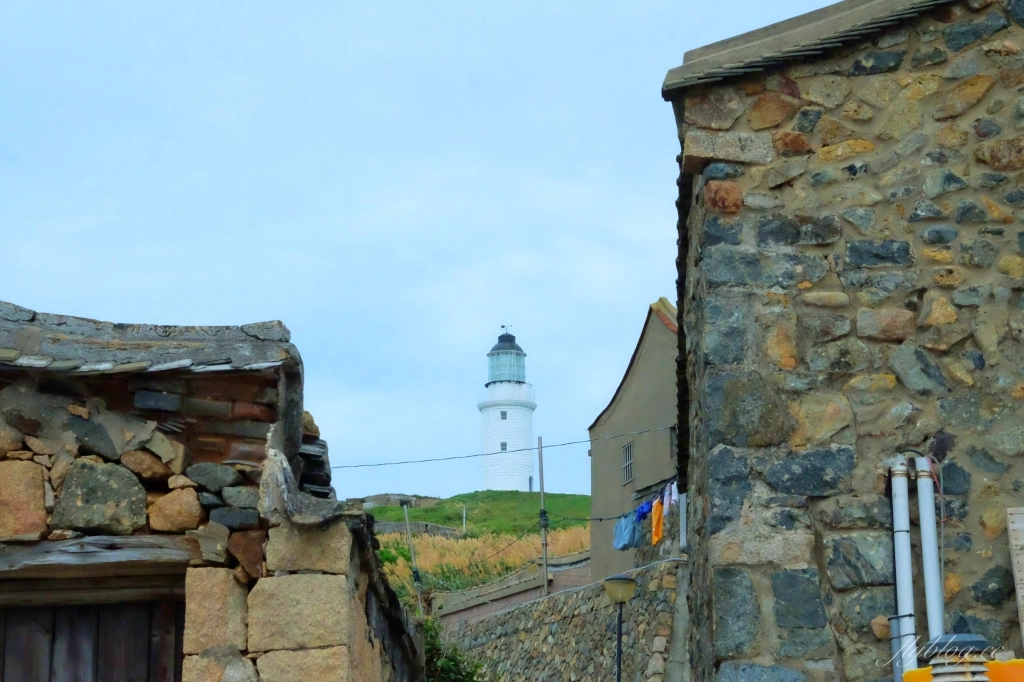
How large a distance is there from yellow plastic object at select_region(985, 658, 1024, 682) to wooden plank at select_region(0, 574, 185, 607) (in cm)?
293

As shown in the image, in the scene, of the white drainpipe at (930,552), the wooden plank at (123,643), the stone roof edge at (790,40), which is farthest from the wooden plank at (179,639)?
the stone roof edge at (790,40)

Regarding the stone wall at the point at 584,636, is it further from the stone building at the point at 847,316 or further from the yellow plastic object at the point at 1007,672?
the yellow plastic object at the point at 1007,672

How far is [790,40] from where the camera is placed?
4977mm

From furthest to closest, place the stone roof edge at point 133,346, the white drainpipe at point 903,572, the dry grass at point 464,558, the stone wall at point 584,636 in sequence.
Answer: the dry grass at point 464,558
the stone wall at point 584,636
the stone roof edge at point 133,346
the white drainpipe at point 903,572

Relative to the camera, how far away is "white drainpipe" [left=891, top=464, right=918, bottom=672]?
4.12 m

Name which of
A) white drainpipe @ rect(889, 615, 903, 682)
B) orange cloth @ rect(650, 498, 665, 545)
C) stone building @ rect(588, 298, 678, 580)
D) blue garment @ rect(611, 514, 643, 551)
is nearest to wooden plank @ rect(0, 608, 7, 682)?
white drainpipe @ rect(889, 615, 903, 682)

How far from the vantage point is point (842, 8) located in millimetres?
5043

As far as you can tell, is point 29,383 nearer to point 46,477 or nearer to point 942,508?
point 46,477

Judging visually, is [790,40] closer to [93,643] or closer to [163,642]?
[163,642]

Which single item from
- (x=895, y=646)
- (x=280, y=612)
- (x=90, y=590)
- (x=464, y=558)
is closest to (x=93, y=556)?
(x=90, y=590)

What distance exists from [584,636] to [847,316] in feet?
40.7

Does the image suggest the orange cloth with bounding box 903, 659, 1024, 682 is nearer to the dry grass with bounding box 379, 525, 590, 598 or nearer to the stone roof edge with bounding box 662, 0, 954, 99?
the stone roof edge with bounding box 662, 0, 954, 99

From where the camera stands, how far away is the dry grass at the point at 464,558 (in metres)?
24.9

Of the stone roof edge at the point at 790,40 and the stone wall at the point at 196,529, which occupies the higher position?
→ the stone roof edge at the point at 790,40
